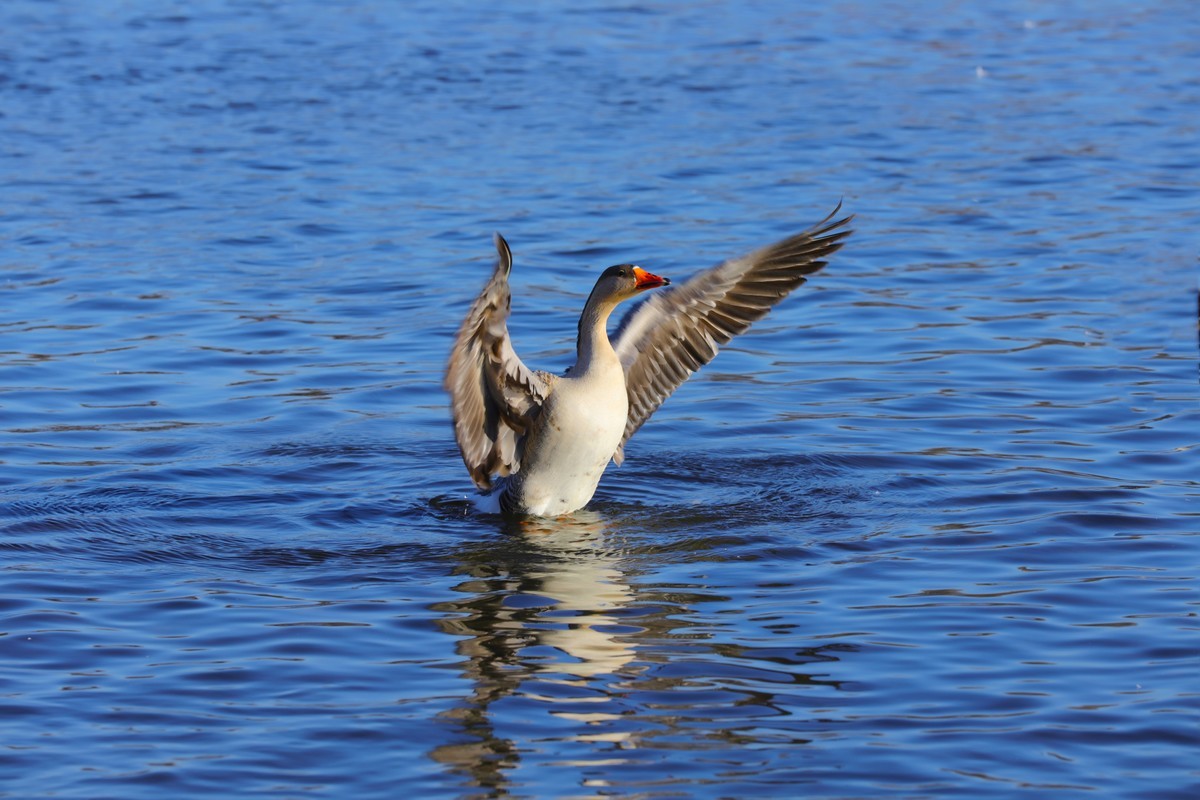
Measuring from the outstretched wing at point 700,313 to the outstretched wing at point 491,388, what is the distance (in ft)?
2.19

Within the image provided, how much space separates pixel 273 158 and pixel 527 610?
1178cm

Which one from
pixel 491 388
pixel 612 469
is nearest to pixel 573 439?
pixel 491 388

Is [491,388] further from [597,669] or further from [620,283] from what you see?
[597,669]

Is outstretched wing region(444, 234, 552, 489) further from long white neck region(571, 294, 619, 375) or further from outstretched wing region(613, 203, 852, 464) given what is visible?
outstretched wing region(613, 203, 852, 464)

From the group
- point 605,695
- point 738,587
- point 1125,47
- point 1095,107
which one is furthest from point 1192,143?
point 605,695

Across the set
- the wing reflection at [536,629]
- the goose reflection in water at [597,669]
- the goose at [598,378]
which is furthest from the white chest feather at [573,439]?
the goose reflection in water at [597,669]

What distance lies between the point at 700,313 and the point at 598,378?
3.04ft

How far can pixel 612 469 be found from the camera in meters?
10.4

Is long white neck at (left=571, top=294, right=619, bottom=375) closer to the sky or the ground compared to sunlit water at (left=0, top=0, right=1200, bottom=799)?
closer to the sky

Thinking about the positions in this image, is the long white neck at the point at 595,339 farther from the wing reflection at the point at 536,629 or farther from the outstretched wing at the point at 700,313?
the wing reflection at the point at 536,629

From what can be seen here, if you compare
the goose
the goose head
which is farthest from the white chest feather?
the goose head

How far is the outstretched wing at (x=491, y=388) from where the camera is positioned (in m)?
7.73

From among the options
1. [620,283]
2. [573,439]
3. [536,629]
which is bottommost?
[536,629]

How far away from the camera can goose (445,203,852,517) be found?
29.2 ft
